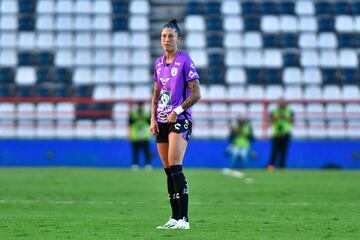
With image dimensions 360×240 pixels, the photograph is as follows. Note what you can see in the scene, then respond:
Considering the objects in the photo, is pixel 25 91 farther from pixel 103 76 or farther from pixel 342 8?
pixel 342 8

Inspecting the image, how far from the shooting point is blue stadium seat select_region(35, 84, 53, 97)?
2984 centimetres

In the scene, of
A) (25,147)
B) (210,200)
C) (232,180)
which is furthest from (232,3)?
(210,200)

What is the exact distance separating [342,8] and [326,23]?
89 centimetres

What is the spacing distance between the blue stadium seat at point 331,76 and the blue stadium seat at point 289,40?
1409mm

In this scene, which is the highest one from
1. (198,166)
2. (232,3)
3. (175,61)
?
(232,3)

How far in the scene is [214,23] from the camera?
31609 mm

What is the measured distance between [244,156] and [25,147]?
669cm

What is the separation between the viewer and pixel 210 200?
44.8 feet

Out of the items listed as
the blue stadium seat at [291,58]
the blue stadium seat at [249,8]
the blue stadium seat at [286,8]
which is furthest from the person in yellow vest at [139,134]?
the blue stadium seat at [286,8]

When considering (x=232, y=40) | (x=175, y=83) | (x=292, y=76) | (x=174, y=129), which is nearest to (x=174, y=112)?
(x=174, y=129)

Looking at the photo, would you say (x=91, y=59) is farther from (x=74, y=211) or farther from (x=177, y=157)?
(x=177, y=157)

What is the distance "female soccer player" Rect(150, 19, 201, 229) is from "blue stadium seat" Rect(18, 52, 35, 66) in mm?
21958

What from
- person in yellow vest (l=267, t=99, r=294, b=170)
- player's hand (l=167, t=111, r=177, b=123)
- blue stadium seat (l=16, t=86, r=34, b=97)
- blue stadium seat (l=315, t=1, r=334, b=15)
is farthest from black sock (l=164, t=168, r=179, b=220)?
blue stadium seat (l=315, t=1, r=334, b=15)

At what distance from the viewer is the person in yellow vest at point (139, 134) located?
88.1 feet
